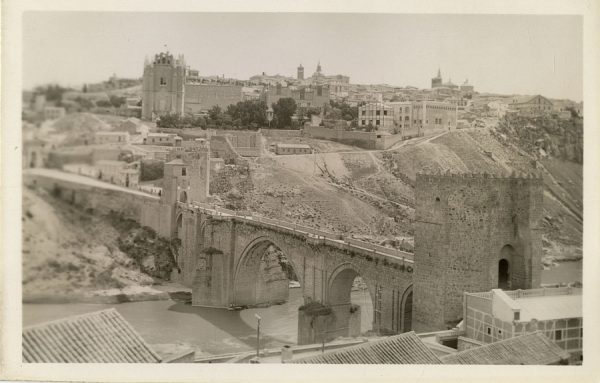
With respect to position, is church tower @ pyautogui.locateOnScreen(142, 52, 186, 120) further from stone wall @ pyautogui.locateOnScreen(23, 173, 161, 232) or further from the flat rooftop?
the flat rooftop

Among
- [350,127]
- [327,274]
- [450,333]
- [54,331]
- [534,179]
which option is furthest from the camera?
[350,127]

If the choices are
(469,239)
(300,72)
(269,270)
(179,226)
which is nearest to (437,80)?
(300,72)

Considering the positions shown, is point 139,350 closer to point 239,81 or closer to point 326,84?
point 239,81

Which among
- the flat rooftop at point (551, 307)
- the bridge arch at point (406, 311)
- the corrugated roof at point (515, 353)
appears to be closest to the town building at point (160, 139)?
the bridge arch at point (406, 311)

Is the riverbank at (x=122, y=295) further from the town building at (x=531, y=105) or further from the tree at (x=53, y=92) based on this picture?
the town building at (x=531, y=105)

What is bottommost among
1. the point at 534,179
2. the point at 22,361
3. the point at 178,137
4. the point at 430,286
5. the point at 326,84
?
the point at 22,361

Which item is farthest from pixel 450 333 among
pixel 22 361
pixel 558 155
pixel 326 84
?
pixel 22 361

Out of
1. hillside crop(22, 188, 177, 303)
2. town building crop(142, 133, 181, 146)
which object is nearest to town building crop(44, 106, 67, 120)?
hillside crop(22, 188, 177, 303)
